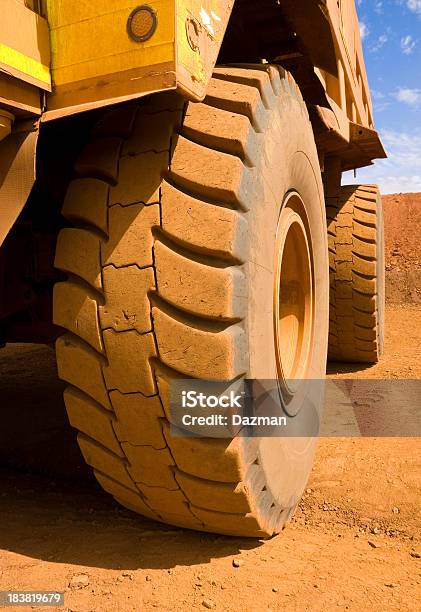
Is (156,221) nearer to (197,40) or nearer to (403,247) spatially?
(197,40)

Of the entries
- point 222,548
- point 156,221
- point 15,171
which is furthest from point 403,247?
point 15,171

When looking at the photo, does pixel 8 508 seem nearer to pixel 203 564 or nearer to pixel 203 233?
pixel 203 564

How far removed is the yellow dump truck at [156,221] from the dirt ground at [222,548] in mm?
115

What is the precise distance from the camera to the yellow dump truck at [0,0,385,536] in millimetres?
1252

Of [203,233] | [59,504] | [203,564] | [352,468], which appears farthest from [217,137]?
[352,468]

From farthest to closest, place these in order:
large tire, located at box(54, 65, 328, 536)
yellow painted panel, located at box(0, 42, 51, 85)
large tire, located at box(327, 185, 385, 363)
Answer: large tire, located at box(327, 185, 385, 363)
large tire, located at box(54, 65, 328, 536)
yellow painted panel, located at box(0, 42, 51, 85)

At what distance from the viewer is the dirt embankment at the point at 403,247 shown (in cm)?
1130

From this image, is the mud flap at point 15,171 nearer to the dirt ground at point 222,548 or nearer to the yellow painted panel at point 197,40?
the yellow painted panel at point 197,40

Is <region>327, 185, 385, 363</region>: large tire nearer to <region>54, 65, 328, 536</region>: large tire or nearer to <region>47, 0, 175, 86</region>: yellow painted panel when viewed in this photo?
<region>54, 65, 328, 536</region>: large tire

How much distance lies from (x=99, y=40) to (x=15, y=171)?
341 millimetres

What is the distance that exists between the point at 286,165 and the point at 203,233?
25.6 inches

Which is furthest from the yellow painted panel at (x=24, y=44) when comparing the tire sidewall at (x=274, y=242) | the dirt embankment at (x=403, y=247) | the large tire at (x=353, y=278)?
the dirt embankment at (x=403, y=247)

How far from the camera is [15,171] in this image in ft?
4.09

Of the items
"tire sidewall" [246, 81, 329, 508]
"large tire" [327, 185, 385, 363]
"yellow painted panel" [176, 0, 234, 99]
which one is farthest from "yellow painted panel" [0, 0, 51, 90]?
"large tire" [327, 185, 385, 363]
